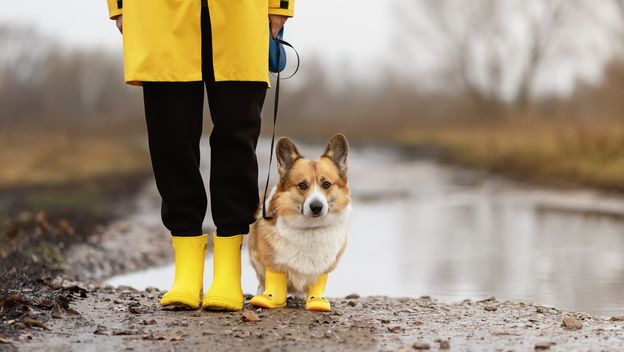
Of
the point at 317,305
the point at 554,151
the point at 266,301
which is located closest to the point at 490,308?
the point at 317,305

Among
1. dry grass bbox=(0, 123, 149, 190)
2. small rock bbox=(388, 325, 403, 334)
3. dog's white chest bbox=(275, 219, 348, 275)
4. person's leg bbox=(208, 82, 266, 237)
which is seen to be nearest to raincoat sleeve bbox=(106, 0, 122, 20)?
person's leg bbox=(208, 82, 266, 237)

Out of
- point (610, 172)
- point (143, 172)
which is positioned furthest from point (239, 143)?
point (143, 172)

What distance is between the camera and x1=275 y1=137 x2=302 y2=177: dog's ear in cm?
394

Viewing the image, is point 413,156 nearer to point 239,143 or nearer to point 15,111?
point 239,143

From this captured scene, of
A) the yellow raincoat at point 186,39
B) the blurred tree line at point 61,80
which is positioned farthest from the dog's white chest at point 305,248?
the blurred tree line at point 61,80

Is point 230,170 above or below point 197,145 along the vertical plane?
below

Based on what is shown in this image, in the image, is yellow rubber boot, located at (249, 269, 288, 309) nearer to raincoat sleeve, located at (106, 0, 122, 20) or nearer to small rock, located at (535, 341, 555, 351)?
small rock, located at (535, 341, 555, 351)

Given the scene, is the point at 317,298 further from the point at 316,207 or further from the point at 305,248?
the point at 316,207

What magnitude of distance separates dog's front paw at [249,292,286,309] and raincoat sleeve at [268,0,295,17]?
1300 millimetres

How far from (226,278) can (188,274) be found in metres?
0.18

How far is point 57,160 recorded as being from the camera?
1598 centimetres

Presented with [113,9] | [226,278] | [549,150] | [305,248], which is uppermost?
[113,9]

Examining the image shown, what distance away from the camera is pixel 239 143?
373cm

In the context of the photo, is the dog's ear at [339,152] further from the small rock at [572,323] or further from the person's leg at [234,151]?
the small rock at [572,323]
